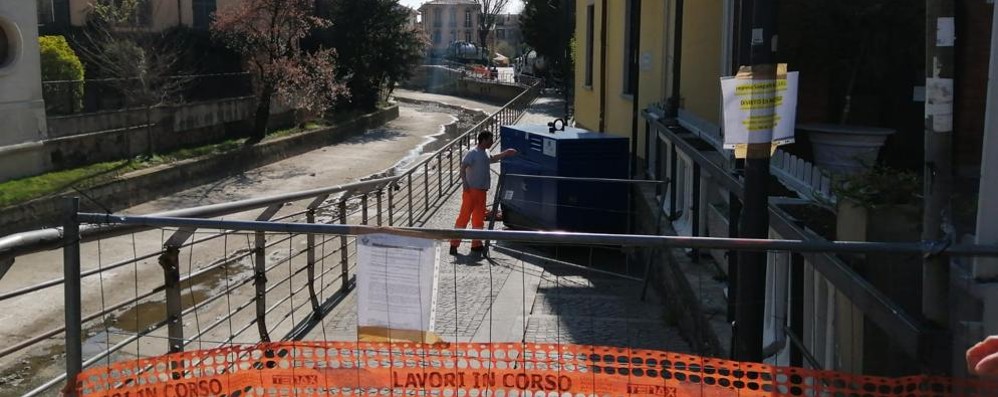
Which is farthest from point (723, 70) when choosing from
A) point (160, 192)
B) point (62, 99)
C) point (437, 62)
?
point (437, 62)

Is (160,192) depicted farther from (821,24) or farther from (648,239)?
(648,239)

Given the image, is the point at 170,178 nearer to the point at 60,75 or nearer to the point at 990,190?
the point at 60,75

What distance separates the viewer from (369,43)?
36.9 metres

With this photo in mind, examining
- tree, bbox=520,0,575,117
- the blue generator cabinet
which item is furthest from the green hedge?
tree, bbox=520,0,575,117

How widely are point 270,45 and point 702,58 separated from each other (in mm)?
18267

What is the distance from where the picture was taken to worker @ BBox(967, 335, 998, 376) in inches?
104

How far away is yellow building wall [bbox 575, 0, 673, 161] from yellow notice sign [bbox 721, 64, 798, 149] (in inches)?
376

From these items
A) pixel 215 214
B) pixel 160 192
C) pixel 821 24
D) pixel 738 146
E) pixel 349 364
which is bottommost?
pixel 160 192

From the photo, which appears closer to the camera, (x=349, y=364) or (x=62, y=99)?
(x=349, y=364)

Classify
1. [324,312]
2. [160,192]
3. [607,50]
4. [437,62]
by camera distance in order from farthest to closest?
[437,62]
[160,192]
[607,50]
[324,312]

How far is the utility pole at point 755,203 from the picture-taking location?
415 cm

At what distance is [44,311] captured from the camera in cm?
1052

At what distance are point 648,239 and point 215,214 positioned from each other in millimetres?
2578

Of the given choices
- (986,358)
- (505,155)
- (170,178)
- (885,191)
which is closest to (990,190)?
(885,191)
